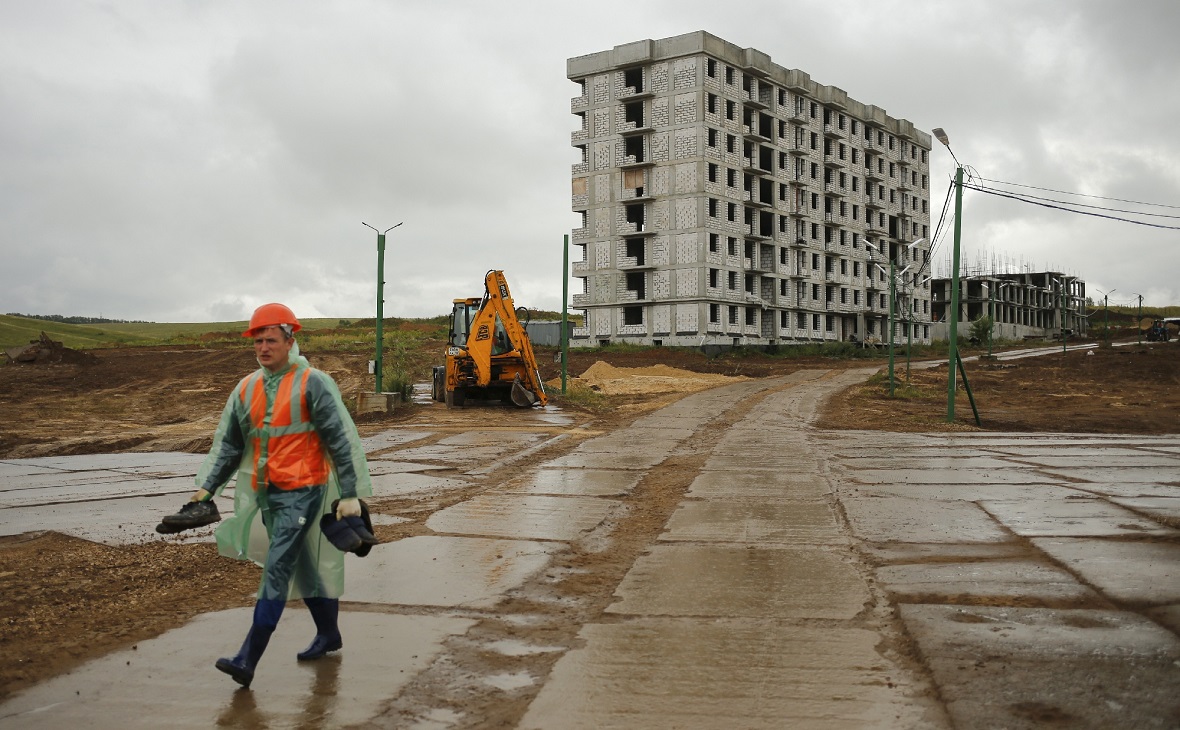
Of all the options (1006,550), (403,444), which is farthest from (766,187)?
(1006,550)

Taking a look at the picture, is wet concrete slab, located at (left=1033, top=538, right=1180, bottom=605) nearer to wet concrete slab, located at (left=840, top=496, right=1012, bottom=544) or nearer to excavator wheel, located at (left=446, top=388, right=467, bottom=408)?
wet concrete slab, located at (left=840, top=496, right=1012, bottom=544)

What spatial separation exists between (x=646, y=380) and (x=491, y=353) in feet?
45.1

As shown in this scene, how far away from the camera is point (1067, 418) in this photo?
23.2 meters

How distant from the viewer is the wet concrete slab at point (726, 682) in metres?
3.98

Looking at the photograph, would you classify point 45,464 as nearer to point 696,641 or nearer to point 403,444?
point 403,444

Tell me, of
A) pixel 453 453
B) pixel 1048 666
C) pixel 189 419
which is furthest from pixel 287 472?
pixel 189 419

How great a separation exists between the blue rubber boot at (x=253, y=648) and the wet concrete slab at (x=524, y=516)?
12.3 feet

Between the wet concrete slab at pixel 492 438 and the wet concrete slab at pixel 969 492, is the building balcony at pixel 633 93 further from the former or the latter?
the wet concrete slab at pixel 969 492

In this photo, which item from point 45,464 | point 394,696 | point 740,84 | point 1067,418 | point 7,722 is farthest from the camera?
point 740,84

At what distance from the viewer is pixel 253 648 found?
4438 millimetres

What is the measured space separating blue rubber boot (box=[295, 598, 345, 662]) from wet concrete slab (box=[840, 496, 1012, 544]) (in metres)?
4.73

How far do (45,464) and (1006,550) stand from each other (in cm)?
1343

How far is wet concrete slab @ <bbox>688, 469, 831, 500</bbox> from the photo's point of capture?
10680 mm

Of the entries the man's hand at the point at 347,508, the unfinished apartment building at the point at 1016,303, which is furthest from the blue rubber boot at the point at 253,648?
the unfinished apartment building at the point at 1016,303
